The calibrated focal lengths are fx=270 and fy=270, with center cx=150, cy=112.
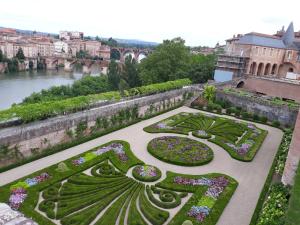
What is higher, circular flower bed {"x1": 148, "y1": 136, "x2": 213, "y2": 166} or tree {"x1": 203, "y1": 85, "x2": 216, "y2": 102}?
tree {"x1": 203, "y1": 85, "x2": 216, "y2": 102}

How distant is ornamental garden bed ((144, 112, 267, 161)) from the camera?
20.7 meters

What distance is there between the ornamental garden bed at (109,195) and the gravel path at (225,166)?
0.63m

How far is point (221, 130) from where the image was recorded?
2469 cm

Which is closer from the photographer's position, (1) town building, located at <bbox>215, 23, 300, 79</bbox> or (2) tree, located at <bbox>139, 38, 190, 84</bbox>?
(2) tree, located at <bbox>139, 38, 190, 84</bbox>

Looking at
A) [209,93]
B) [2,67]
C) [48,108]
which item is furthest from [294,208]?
[2,67]

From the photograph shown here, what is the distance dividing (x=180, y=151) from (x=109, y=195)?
736 centimetres

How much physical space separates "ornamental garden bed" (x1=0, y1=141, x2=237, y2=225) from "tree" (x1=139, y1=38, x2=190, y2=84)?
29.5 metres

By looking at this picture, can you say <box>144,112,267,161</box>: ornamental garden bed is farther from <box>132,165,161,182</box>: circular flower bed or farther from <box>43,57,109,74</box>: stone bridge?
<box>43,57,109,74</box>: stone bridge

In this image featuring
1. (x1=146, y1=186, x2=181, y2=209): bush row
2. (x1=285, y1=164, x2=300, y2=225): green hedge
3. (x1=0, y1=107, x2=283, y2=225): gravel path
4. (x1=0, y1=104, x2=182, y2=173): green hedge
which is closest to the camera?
(x1=285, y1=164, x2=300, y2=225): green hedge

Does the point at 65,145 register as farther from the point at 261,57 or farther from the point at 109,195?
the point at 261,57

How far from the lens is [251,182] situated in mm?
15930

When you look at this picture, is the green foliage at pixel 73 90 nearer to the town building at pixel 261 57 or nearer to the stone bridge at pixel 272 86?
the town building at pixel 261 57

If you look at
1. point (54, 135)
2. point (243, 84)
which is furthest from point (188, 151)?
point (243, 84)

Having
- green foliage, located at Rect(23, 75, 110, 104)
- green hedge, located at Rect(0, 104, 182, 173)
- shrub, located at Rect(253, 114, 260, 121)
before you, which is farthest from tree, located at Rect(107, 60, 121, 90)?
shrub, located at Rect(253, 114, 260, 121)
